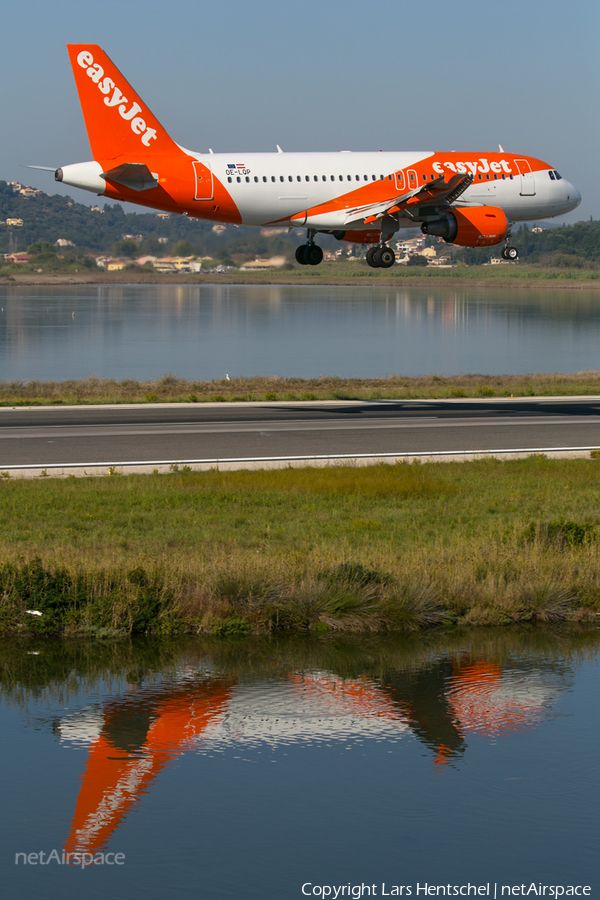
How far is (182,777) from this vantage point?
1736cm

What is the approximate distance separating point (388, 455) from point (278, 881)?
29.8 m

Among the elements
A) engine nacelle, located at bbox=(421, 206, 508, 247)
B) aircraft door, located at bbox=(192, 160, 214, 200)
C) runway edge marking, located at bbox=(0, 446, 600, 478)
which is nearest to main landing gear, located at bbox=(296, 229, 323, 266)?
engine nacelle, located at bbox=(421, 206, 508, 247)

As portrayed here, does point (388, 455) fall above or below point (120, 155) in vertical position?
below

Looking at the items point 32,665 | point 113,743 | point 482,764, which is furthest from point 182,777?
point 32,665

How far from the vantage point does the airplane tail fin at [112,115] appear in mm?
50000

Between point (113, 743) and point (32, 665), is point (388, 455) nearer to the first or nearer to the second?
point (32, 665)

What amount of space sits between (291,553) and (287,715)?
6.81 meters

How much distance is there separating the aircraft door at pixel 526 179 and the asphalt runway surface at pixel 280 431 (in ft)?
37.9

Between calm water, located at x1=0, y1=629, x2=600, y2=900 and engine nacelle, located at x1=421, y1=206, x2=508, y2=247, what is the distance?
3157 cm

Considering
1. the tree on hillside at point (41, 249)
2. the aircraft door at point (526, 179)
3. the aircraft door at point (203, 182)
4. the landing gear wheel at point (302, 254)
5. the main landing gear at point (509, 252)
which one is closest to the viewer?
the aircraft door at point (203, 182)

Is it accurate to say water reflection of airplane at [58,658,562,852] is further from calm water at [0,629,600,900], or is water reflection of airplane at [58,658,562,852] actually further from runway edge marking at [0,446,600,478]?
runway edge marking at [0,446,600,478]

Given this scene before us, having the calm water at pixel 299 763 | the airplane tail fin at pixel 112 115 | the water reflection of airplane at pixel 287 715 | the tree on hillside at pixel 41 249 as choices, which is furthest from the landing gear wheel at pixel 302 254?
the tree on hillside at pixel 41 249

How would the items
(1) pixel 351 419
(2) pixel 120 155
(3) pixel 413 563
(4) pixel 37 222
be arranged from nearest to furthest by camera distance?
1. (3) pixel 413 563
2. (2) pixel 120 155
3. (1) pixel 351 419
4. (4) pixel 37 222

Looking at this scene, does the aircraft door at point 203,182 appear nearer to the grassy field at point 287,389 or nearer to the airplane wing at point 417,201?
the airplane wing at point 417,201
